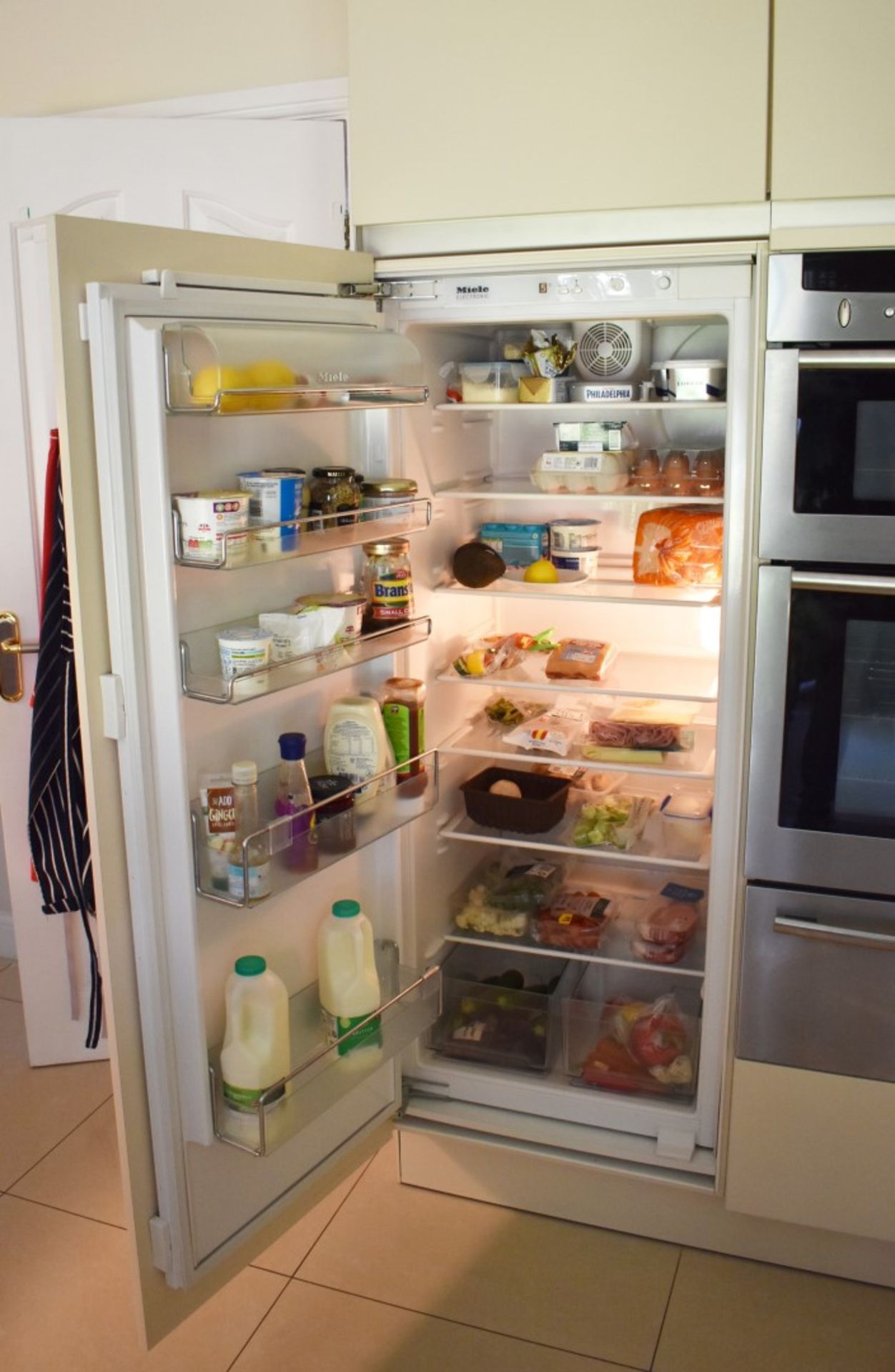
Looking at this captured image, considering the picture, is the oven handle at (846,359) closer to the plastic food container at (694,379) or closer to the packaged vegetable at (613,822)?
the plastic food container at (694,379)

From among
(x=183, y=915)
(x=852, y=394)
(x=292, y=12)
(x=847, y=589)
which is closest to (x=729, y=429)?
(x=852, y=394)

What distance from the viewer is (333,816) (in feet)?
6.28

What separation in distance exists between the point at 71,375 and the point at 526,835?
1349 millimetres

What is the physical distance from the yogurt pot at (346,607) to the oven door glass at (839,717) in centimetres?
69

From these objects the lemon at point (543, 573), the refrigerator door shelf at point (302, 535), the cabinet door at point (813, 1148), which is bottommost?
the cabinet door at point (813, 1148)

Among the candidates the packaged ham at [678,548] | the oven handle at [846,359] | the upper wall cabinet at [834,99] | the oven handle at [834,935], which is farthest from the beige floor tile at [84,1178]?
the upper wall cabinet at [834,99]

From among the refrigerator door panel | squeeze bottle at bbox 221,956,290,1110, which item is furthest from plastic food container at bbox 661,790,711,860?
the refrigerator door panel

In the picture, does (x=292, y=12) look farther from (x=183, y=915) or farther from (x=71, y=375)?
(x=183, y=915)

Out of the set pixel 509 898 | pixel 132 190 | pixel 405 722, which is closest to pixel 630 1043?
pixel 509 898

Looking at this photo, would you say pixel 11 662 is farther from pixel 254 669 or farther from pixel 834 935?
pixel 834 935

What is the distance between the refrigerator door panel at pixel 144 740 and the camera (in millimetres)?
1452

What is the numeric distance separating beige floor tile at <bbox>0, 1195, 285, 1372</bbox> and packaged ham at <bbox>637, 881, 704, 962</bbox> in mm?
958

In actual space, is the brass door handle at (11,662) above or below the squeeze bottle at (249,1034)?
above

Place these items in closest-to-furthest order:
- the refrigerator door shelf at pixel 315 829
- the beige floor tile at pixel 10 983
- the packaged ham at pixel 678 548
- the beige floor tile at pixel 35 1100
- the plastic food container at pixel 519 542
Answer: the refrigerator door shelf at pixel 315 829
the packaged ham at pixel 678 548
the plastic food container at pixel 519 542
the beige floor tile at pixel 35 1100
the beige floor tile at pixel 10 983
